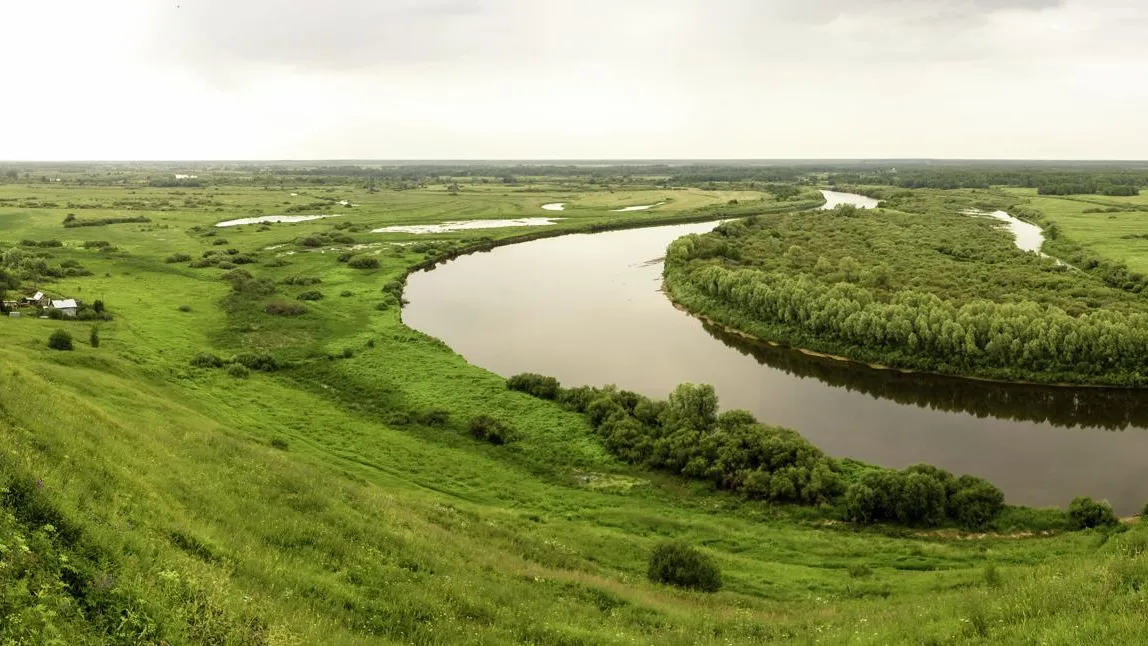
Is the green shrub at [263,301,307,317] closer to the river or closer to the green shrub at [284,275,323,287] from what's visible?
the river

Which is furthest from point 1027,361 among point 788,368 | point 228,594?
point 228,594

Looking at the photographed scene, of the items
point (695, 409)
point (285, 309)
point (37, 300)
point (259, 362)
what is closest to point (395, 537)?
point (695, 409)

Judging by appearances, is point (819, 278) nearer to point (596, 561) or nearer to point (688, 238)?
point (688, 238)

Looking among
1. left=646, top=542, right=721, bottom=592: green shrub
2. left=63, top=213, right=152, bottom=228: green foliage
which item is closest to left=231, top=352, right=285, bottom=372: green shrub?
left=646, top=542, right=721, bottom=592: green shrub

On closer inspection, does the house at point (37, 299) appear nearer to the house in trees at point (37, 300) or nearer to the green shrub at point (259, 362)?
the house in trees at point (37, 300)

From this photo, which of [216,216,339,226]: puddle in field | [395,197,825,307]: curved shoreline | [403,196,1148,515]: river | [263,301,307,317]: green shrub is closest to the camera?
[403,196,1148,515]: river
